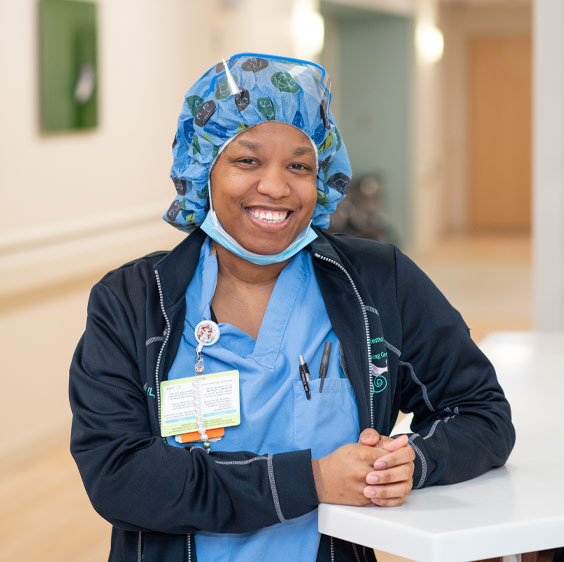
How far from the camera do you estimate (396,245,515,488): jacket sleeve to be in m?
1.70

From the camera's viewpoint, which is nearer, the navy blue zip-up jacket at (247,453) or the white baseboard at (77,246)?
the navy blue zip-up jacket at (247,453)

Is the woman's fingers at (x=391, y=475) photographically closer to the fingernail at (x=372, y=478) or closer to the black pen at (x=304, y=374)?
the fingernail at (x=372, y=478)

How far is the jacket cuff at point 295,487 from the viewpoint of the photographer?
59.3 inches

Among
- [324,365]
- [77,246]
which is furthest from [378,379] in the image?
[77,246]

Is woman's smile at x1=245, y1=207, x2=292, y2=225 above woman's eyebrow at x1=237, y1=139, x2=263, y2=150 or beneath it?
beneath

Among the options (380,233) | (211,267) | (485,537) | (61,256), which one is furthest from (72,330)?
(380,233)

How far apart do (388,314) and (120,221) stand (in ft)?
11.9

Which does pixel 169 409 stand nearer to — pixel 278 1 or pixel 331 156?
pixel 331 156

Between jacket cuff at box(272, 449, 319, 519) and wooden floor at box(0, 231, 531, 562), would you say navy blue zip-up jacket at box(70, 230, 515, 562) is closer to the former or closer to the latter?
jacket cuff at box(272, 449, 319, 519)

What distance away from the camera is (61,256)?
15.4 ft

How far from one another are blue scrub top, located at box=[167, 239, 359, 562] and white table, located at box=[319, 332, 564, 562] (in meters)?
0.13

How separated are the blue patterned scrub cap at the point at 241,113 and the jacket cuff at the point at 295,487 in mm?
518

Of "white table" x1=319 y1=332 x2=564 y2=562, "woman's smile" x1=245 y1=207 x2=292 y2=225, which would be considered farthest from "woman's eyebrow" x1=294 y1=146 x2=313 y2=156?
"white table" x1=319 y1=332 x2=564 y2=562

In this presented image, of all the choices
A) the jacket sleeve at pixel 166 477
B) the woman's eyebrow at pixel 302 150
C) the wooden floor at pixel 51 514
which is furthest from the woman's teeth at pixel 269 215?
the wooden floor at pixel 51 514
